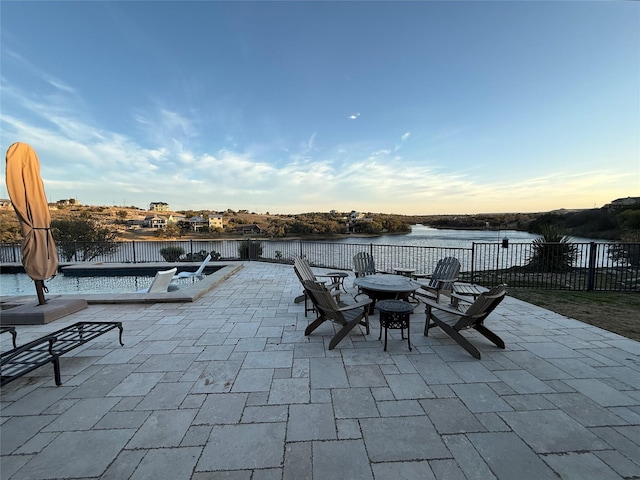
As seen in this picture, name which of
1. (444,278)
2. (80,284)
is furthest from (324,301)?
(80,284)

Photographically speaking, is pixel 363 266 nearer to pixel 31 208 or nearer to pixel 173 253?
pixel 31 208

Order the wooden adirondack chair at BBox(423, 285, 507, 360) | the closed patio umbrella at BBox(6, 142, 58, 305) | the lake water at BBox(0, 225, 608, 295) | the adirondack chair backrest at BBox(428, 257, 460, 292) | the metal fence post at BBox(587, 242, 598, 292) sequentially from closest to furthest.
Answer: the wooden adirondack chair at BBox(423, 285, 507, 360) < the closed patio umbrella at BBox(6, 142, 58, 305) < the adirondack chair backrest at BBox(428, 257, 460, 292) < the metal fence post at BBox(587, 242, 598, 292) < the lake water at BBox(0, 225, 608, 295)

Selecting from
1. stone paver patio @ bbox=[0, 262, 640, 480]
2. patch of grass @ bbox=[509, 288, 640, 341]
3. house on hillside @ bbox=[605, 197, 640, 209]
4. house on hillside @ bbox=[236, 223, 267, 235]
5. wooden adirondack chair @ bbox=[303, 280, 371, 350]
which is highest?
house on hillside @ bbox=[605, 197, 640, 209]

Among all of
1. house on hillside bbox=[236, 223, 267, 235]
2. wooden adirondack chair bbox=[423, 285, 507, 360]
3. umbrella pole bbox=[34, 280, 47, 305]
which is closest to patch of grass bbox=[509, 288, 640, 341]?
wooden adirondack chair bbox=[423, 285, 507, 360]

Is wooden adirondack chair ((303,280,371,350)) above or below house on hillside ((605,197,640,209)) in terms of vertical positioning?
below

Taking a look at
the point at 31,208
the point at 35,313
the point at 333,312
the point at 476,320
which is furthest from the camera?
the point at 35,313

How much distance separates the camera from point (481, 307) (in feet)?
9.27

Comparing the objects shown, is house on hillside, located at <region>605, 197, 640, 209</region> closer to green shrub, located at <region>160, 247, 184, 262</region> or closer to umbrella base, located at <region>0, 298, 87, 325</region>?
green shrub, located at <region>160, 247, 184, 262</region>

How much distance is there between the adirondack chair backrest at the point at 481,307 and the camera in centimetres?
279

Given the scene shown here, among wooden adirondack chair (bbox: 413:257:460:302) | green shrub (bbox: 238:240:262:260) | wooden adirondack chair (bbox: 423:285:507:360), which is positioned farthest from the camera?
green shrub (bbox: 238:240:262:260)

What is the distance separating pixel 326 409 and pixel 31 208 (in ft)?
15.5

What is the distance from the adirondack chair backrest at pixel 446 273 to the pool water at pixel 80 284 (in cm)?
675

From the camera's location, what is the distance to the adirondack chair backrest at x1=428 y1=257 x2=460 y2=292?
15.0 feet

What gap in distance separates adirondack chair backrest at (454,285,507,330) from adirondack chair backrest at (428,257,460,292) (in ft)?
4.86
